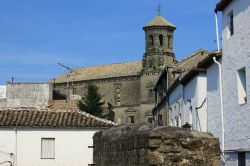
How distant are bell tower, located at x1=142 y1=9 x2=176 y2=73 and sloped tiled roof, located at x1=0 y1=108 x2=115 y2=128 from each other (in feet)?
170

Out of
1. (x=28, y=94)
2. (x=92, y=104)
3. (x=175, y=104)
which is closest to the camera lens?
(x=175, y=104)

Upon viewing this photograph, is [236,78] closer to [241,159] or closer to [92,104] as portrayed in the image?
[241,159]

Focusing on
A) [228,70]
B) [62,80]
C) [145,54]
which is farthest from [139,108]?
[228,70]

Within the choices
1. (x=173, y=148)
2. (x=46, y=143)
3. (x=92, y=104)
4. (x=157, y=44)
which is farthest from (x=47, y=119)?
(x=157, y=44)

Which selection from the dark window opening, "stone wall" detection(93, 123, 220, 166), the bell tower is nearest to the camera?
"stone wall" detection(93, 123, 220, 166)

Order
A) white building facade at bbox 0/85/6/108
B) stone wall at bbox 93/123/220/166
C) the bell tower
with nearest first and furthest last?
stone wall at bbox 93/123/220/166 → white building facade at bbox 0/85/6/108 → the bell tower

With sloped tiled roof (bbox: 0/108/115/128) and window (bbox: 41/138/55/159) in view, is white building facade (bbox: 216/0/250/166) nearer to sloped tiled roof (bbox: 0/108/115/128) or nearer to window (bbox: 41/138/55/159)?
sloped tiled roof (bbox: 0/108/115/128)

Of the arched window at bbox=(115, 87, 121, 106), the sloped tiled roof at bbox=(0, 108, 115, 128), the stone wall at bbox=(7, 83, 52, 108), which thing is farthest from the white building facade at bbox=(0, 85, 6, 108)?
the arched window at bbox=(115, 87, 121, 106)

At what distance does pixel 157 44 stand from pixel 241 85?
65.1 metres

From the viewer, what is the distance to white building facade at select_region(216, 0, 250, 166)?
14953 mm

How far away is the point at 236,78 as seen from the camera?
1579 centimetres

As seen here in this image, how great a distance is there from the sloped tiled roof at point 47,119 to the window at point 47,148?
788 mm

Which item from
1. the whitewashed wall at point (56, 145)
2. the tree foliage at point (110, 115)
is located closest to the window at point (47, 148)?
the whitewashed wall at point (56, 145)

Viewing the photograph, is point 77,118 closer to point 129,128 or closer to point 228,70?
point 228,70
